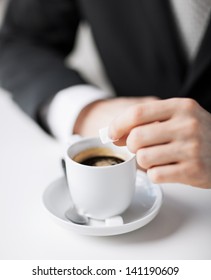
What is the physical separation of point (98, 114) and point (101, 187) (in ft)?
0.95

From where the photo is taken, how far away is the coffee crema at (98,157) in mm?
713

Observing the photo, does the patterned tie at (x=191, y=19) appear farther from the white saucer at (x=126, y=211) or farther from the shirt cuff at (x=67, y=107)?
the white saucer at (x=126, y=211)

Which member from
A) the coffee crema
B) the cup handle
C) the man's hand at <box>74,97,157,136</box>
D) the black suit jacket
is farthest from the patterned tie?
the cup handle

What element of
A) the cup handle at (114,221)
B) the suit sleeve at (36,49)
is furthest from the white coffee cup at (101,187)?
the suit sleeve at (36,49)

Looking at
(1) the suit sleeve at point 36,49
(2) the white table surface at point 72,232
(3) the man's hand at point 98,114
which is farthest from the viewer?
(1) the suit sleeve at point 36,49

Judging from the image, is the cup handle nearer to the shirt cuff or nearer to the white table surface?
the white table surface

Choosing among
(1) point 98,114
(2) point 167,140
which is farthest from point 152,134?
(1) point 98,114

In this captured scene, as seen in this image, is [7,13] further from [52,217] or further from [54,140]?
[52,217]

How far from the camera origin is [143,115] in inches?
24.4

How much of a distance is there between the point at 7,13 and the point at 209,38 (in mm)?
575

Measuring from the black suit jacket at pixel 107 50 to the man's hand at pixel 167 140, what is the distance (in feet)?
1.19

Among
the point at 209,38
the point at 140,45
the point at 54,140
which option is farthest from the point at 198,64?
the point at 54,140

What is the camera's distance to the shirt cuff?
916 millimetres

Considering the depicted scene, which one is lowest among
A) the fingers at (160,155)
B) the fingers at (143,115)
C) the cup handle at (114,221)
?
the cup handle at (114,221)
